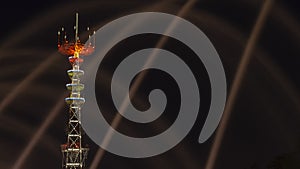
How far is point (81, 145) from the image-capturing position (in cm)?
3972

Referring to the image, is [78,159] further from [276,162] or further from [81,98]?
[276,162]

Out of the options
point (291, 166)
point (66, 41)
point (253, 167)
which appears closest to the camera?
point (291, 166)

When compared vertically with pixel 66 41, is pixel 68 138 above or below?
below

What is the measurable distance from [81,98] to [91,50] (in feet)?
9.01

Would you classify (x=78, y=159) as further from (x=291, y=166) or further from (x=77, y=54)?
(x=291, y=166)

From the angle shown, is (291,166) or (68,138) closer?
(291,166)

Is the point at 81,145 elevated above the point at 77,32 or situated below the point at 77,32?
below

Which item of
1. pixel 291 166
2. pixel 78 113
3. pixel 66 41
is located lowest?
pixel 291 166

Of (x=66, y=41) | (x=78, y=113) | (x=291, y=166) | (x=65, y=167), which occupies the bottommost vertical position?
(x=291, y=166)

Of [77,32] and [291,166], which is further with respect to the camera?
[77,32]

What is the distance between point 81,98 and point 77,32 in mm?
3574

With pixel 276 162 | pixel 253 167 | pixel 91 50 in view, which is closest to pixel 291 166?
pixel 276 162

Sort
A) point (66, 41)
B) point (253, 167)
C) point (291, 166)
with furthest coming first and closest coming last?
point (66, 41) → point (253, 167) → point (291, 166)

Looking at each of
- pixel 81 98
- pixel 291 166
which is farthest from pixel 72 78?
pixel 291 166
